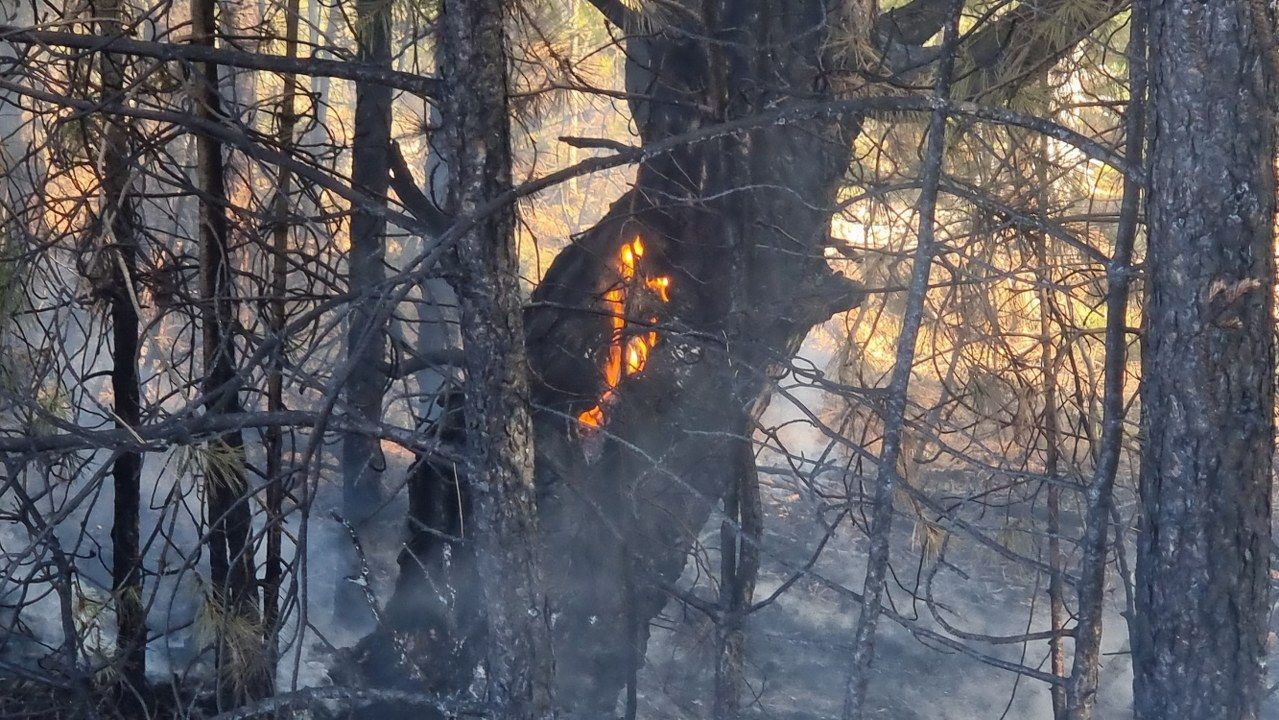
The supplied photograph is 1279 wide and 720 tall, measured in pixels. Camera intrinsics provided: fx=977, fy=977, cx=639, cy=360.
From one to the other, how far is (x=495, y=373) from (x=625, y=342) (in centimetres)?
206

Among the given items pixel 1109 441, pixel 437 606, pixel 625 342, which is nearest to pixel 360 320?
pixel 437 606

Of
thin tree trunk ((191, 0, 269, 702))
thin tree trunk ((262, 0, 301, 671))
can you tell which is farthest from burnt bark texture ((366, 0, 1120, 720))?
thin tree trunk ((191, 0, 269, 702))

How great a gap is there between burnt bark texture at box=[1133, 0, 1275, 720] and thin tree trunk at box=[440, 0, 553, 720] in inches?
63.3

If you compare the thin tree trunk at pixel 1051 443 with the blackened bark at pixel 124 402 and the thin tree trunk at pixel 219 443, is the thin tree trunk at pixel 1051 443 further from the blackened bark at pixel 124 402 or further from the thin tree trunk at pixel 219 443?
the blackened bark at pixel 124 402

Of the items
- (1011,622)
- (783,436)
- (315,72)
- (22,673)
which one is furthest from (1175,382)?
(783,436)

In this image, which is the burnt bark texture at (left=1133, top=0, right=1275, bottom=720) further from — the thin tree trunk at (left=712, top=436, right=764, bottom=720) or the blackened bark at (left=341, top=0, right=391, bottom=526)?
the blackened bark at (left=341, top=0, right=391, bottom=526)

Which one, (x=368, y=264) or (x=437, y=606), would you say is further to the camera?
(x=368, y=264)

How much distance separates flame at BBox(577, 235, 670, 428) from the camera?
14.9 feet

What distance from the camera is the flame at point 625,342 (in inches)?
179

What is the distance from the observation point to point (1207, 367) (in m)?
2.37

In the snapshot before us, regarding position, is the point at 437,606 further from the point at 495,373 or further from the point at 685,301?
the point at 495,373

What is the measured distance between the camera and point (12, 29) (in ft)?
8.46

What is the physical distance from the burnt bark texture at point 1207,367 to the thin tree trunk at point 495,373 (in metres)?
1.61

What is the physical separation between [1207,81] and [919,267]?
0.84 metres
